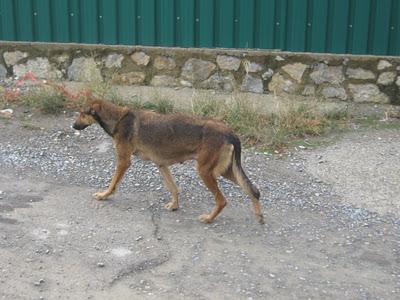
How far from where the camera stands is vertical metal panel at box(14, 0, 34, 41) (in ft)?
30.8

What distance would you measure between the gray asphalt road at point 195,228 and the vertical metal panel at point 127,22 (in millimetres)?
1963

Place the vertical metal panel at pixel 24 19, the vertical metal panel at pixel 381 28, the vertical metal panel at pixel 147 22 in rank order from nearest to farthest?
the vertical metal panel at pixel 381 28
the vertical metal panel at pixel 147 22
the vertical metal panel at pixel 24 19

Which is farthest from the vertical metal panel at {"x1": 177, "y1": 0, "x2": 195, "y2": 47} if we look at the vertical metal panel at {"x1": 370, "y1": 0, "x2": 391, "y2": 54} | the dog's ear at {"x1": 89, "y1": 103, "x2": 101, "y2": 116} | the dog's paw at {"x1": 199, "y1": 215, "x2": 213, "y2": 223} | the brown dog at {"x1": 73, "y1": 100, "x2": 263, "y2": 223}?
the dog's paw at {"x1": 199, "y1": 215, "x2": 213, "y2": 223}

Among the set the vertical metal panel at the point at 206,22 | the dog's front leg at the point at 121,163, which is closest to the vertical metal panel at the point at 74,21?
the vertical metal panel at the point at 206,22

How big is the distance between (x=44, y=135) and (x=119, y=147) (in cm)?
215

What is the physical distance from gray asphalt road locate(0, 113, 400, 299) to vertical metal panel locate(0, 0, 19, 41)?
2.41 m

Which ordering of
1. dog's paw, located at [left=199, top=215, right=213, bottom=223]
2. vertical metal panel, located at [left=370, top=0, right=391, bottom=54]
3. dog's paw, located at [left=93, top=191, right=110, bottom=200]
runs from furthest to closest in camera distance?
vertical metal panel, located at [left=370, top=0, right=391, bottom=54] < dog's paw, located at [left=93, top=191, right=110, bottom=200] < dog's paw, located at [left=199, top=215, right=213, bottom=223]

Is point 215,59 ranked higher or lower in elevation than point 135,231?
higher

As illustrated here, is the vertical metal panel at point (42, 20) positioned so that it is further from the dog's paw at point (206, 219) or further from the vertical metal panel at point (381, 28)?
the dog's paw at point (206, 219)

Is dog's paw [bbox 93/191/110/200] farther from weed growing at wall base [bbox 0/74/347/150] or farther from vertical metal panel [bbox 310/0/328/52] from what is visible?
vertical metal panel [bbox 310/0/328/52]

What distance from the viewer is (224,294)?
14.9 ft

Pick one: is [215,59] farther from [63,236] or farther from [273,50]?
[63,236]

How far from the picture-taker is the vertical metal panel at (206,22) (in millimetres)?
8789

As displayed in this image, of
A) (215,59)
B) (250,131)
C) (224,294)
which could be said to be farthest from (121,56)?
(224,294)
